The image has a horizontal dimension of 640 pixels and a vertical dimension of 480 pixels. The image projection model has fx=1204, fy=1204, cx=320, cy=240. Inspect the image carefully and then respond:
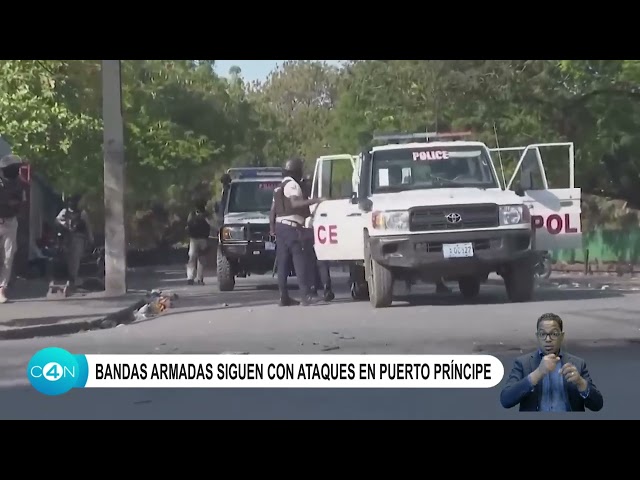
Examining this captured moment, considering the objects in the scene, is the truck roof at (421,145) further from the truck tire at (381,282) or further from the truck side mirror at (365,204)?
the truck tire at (381,282)

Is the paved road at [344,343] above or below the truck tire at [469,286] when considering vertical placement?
below

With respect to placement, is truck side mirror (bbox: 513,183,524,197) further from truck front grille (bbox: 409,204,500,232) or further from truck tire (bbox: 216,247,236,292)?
truck tire (bbox: 216,247,236,292)

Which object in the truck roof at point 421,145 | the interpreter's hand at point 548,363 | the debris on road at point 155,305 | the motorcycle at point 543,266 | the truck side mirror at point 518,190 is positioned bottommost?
the interpreter's hand at point 548,363

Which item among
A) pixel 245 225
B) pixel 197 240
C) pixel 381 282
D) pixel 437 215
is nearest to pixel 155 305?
pixel 197 240

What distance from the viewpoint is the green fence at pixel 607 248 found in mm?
7875

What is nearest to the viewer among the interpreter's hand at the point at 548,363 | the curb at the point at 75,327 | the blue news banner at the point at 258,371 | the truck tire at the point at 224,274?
the interpreter's hand at the point at 548,363

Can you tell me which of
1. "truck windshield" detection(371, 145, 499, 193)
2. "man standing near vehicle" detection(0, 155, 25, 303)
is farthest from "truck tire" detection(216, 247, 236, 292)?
"man standing near vehicle" detection(0, 155, 25, 303)

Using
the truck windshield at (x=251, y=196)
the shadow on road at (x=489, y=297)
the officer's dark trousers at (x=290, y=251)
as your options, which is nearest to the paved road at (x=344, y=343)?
the shadow on road at (x=489, y=297)

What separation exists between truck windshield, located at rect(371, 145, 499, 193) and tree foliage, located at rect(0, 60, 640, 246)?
0.54 ft

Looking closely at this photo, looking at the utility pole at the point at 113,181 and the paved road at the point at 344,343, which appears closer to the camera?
the paved road at the point at 344,343

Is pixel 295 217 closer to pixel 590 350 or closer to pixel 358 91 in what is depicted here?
pixel 358 91

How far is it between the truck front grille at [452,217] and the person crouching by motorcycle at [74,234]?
215cm

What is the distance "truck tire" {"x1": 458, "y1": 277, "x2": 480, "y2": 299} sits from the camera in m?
7.87
